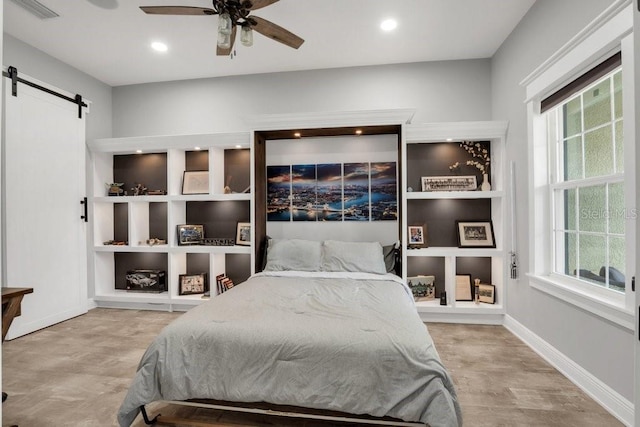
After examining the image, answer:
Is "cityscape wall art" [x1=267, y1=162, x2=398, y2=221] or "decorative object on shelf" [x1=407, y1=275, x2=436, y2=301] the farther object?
"cityscape wall art" [x1=267, y1=162, x2=398, y2=221]

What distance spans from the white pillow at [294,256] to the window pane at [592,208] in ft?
7.67

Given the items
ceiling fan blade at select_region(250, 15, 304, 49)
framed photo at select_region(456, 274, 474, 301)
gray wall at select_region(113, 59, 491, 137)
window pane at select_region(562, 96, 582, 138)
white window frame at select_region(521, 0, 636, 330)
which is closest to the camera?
white window frame at select_region(521, 0, 636, 330)

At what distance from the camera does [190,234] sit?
4562 mm

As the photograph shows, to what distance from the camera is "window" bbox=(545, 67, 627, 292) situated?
2.43 m

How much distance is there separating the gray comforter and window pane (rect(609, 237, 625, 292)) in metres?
1.36

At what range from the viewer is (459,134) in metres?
3.97

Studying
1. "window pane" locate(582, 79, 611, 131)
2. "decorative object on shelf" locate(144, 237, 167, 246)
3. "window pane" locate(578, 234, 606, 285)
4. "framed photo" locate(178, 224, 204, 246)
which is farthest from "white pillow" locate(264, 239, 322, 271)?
"window pane" locate(582, 79, 611, 131)

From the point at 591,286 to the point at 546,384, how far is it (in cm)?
77

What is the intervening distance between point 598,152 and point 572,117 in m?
0.46

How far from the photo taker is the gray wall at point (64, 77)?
12.2 feet

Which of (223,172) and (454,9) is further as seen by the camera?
(223,172)

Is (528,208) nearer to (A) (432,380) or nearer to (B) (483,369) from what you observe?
(B) (483,369)

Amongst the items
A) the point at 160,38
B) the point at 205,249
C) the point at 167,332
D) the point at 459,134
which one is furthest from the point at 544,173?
the point at 160,38

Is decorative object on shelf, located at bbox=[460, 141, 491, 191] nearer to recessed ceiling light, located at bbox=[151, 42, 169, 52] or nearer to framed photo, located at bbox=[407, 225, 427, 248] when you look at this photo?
framed photo, located at bbox=[407, 225, 427, 248]
